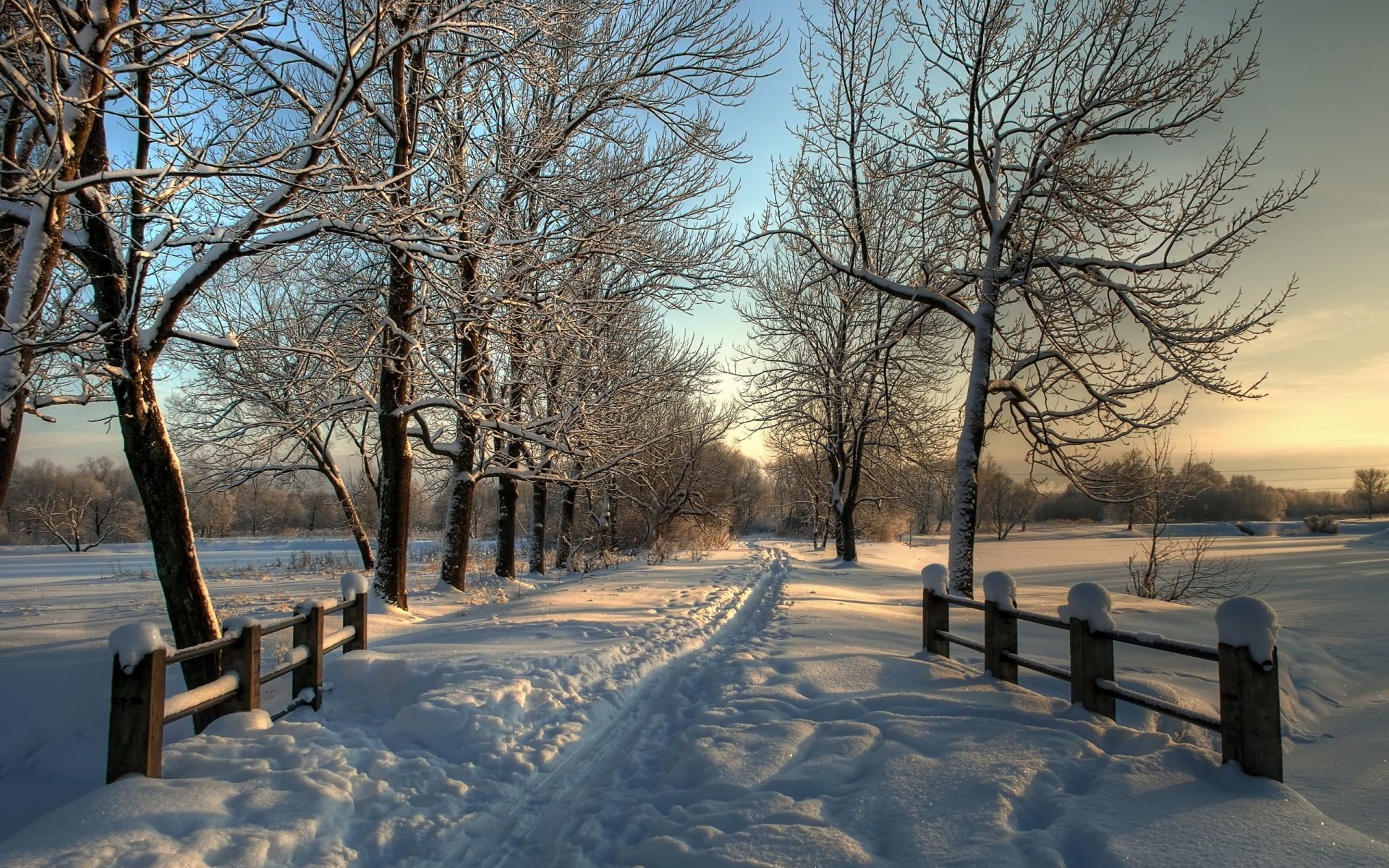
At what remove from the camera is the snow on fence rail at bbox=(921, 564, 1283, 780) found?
414 cm

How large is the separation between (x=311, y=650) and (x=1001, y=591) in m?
6.37

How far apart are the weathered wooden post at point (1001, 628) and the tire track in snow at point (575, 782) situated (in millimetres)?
3054

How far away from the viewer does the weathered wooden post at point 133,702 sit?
4.23 meters

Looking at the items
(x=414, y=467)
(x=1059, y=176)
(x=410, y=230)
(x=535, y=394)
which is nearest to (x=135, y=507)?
(x=414, y=467)

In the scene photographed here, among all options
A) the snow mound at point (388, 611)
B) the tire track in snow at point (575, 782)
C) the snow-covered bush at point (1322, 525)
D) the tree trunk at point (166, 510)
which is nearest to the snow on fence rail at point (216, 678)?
the tree trunk at point (166, 510)

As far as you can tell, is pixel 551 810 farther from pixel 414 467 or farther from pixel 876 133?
pixel 414 467

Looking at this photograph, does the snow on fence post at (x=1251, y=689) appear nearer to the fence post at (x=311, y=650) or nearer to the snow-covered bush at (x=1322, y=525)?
the fence post at (x=311, y=650)

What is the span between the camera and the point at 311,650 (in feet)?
20.7

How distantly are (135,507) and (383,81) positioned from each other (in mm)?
65933

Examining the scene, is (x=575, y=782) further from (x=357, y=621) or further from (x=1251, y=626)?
(x=1251, y=626)

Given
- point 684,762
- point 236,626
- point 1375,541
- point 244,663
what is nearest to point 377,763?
point 244,663

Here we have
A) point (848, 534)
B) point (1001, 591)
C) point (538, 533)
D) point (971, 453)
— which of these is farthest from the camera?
point (848, 534)

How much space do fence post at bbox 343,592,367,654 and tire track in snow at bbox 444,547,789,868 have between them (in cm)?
298

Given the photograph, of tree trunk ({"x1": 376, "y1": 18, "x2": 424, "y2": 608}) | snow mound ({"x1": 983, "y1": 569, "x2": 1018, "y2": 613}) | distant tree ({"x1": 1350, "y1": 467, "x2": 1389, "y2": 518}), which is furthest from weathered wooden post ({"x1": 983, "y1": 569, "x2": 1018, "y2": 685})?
distant tree ({"x1": 1350, "y1": 467, "x2": 1389, "y2": 518})
